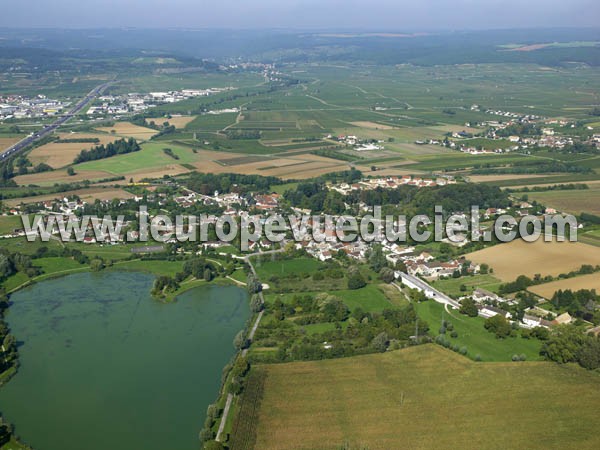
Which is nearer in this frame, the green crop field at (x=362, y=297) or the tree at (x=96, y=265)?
the green crop field at (x=362, y=297)

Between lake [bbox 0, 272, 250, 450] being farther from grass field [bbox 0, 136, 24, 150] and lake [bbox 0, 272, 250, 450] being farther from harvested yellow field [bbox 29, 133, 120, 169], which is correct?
grass field [bbox 0, 136, 24, 150]

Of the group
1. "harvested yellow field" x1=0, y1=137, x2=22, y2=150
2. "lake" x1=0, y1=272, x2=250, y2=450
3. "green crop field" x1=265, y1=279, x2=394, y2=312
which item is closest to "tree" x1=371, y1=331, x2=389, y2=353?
"green crop field" x1=265, y1=279, x2=394, y2=312

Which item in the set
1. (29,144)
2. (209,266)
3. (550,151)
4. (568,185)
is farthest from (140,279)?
(550,151)

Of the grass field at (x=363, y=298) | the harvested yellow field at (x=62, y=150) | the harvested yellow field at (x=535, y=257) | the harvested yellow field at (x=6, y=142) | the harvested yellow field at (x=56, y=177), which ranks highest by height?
the harvested yellow field at (x=6, y=142)

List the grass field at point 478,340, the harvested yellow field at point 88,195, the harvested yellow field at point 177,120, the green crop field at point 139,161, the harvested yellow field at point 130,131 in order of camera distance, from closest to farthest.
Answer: the grass field at point 478,340 → the harvested yellow field at point 88,195 → the green crop field at point 139,161 → the harvested yellow field at point 130,131 → the harvested yellow field at point 177,120

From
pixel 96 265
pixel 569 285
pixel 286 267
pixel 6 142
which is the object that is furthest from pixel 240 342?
pixel 6 142

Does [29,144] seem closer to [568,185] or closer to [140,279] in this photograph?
[140,279]

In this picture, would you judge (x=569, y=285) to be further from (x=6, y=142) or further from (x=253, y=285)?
(x=6, y=142)

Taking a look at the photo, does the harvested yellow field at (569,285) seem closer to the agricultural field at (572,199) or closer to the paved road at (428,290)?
the paved road at (428,290)

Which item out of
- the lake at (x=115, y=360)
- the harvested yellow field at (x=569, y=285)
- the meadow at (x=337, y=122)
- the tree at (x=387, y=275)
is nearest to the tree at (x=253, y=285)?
the lake at (x=115, y=360)
